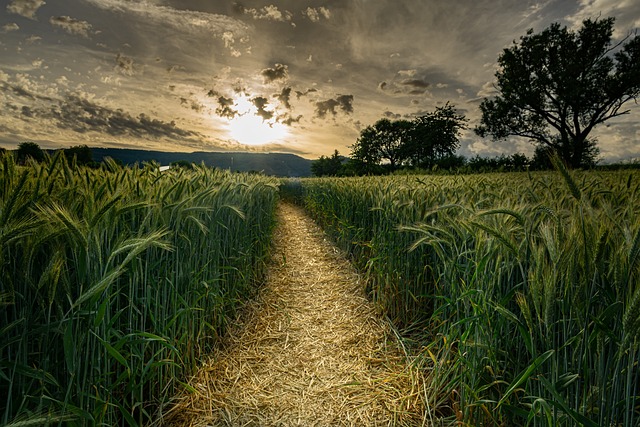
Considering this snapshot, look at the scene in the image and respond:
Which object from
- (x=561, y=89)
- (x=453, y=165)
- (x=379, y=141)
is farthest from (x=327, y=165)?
(x=561, y=89)

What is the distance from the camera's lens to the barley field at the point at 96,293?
131 cm

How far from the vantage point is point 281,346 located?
11.3 ft

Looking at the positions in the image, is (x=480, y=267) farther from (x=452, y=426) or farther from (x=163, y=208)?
(x=163, y=208)

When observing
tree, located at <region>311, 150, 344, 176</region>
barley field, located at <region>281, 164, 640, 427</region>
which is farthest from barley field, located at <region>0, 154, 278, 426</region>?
tree, located at <region>311, 150, 344, 176</region>

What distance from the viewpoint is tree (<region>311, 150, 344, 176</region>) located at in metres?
75.8

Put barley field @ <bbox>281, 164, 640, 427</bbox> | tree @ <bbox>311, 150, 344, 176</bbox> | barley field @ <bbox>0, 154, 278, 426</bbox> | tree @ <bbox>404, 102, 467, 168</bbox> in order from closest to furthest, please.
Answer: barley field @ <bbox>281, 164, 640, 427</bbox> → barley field @ <bbox>0, 154, 278, 426</bbox> → tree @ <bbox>404, 102, 467, 168</bbox> → tree @ <bbox>311, 150, 344, 176</bbox>

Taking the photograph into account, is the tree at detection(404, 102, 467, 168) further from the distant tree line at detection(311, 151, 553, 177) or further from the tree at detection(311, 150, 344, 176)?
the tree at detection(311, 150, 344, 176)

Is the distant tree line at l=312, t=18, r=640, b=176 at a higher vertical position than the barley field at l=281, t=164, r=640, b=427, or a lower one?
higher

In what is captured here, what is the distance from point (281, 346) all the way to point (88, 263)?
2421 millimetres

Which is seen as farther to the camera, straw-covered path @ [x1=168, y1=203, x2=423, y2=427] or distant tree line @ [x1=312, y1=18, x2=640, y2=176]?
distant tree line @ [x1=312, y1=18, x2=640, y2=176]

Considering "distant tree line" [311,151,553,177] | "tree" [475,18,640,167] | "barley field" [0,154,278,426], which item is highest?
"tree" [475,18,640,167]

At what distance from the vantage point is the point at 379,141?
5712 centimetres

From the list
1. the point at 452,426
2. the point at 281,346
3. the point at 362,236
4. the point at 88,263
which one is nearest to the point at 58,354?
the point at 88,263

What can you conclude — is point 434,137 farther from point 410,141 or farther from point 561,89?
point 561,89
